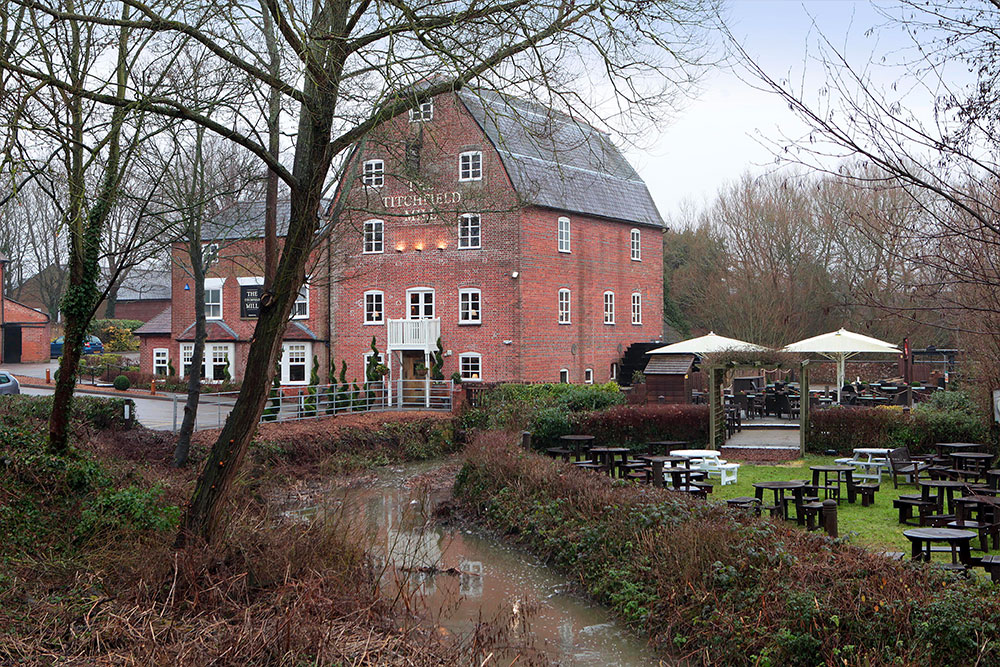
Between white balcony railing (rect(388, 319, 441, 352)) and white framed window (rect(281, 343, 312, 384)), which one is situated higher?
white balcony railing (rect(388, 319, 441, 352))

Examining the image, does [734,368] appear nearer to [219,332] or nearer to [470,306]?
[470,306]

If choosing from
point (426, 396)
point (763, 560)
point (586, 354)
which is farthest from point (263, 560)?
point (586, 354)

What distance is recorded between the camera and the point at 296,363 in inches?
1319

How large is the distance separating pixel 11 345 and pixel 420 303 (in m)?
27.5

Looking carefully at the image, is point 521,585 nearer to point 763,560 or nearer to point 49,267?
point 763,560

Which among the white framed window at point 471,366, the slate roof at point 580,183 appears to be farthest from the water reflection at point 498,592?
the slate roof at point 580,183

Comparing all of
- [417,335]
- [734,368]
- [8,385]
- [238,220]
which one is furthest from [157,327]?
[734,368]

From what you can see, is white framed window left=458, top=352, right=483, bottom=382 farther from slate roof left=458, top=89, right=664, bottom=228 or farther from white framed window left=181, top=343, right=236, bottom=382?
white framed window left=181, top=343, right=236, bottom=382

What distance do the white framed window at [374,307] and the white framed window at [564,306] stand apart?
240 inches

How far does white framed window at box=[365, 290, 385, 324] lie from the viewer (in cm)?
3188

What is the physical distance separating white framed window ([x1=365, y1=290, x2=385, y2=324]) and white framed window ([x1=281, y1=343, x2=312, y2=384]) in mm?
2696

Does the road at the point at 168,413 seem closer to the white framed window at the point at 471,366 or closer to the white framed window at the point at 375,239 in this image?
the white framed window at the point at 375,239

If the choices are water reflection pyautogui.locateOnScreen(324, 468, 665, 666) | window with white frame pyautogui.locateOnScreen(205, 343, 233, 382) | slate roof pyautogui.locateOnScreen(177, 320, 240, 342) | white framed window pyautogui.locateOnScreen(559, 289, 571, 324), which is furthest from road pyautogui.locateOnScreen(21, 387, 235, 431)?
white framed window pyautogui.locateOnScreen(559, 289, 571, 324)

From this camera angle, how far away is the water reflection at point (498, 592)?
29.1ft
